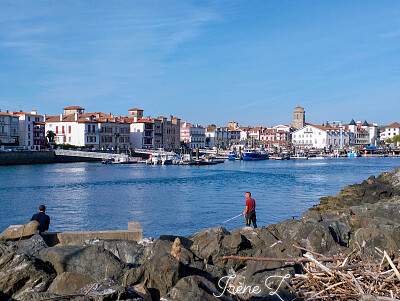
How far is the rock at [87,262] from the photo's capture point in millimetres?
7867

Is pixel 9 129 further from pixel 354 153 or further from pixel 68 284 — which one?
pixel 354 153

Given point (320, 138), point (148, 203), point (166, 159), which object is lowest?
point (148, 203)

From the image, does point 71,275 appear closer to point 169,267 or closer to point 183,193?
point 169,267

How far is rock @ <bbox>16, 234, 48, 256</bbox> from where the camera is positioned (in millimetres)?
8781

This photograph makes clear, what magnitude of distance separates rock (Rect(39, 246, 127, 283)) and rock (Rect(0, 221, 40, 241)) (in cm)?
180

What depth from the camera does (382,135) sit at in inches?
7559

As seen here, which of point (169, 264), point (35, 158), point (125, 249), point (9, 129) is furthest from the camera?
point (9, 129)

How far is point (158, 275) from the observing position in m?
6.98

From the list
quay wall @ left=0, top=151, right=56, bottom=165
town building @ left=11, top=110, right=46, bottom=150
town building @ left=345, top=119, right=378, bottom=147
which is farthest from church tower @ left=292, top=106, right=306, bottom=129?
quay wall @ left=0, top=151, right=56, bottom=165

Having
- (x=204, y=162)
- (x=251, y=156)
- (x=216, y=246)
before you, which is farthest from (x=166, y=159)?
(x=216, y=246)

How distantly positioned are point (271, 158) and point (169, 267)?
364ft

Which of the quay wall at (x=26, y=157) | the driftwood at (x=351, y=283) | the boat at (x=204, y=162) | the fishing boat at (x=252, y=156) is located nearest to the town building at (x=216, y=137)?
the fishing boat at (x=252, y=156)

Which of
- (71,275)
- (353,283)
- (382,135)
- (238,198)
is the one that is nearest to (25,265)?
(71,275)

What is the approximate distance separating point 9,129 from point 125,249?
8132cm
